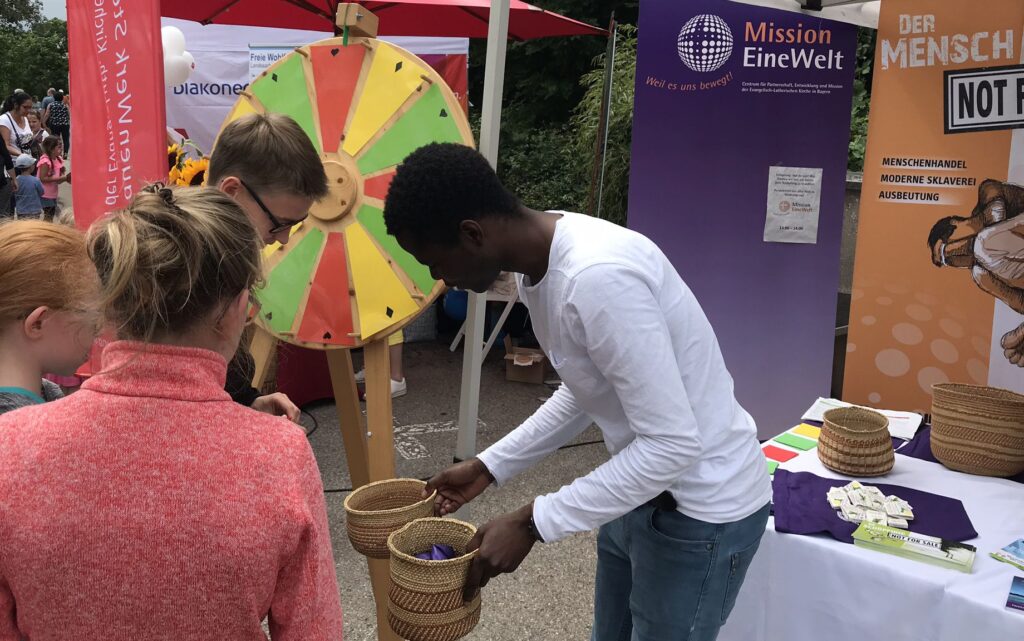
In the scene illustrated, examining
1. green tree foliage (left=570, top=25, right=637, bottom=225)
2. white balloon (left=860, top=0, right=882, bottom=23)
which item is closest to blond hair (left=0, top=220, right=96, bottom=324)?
white balloon (left=860, top=0, right=882, bottom=23)

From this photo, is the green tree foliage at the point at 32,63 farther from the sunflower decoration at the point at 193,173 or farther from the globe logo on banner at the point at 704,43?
the globe logo on banner at the point at 704,43

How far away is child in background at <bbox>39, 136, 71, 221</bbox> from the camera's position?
359 inches

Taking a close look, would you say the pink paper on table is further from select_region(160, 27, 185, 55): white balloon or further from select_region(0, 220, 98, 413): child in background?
select_region(160, 27, 185, 55): white balloon

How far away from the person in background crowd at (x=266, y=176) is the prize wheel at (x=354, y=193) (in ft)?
1.55

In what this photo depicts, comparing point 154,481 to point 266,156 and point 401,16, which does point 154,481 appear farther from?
point 401,16

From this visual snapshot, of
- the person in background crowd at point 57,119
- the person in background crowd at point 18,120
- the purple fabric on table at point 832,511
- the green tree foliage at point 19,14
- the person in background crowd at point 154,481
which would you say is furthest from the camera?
the green tree foliage at point 19,14

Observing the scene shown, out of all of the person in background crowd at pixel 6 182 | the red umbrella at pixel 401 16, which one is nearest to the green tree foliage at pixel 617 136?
the red umbrella at pixel 401 16

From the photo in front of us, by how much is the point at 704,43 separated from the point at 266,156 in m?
3.09

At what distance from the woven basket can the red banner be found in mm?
2222

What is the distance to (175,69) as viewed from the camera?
5754 mm

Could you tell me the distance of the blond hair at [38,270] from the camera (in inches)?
50.9

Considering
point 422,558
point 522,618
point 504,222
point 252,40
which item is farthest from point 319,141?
point 252,40

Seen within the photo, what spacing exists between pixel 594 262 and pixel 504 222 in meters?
0.20

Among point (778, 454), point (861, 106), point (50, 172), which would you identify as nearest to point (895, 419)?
point (778, 454)
